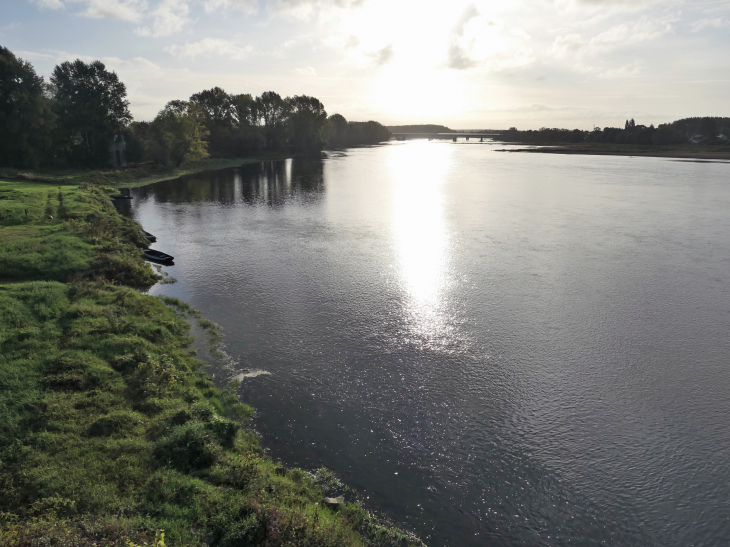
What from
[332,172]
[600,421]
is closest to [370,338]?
[600,421]

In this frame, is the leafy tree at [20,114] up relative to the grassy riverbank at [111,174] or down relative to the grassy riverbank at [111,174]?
up

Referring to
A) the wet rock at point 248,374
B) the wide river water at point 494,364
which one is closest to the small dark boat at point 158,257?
the wide river water at point 494,364

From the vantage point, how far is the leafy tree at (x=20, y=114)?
91.1 meters

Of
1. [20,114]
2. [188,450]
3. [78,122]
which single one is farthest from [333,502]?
[78,122]

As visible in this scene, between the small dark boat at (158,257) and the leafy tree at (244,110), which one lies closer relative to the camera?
the small dark boat at (158,257)

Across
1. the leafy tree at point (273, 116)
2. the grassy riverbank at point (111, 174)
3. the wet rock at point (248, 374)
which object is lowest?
the wet rock at point (248, 374)

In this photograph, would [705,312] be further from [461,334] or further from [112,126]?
[112,126]

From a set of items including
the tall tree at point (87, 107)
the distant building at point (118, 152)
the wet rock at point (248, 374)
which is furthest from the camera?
the distant building at point (118, 152)

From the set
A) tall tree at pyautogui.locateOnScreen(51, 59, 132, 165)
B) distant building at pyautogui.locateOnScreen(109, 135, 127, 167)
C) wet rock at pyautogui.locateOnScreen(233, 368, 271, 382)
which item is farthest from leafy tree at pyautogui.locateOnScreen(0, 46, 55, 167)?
wet rock at pyautogui.locateOnScreen(233, 368, 271, 382)

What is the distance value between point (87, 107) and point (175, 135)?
2073 centimetres

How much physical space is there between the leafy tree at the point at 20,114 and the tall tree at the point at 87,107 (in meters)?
11.5

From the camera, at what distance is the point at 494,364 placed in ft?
86.9

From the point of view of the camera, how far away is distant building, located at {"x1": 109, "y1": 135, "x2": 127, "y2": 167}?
4528 inches

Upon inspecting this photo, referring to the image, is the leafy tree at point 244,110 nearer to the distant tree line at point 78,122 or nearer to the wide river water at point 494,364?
the distant tree line at point 78,122
